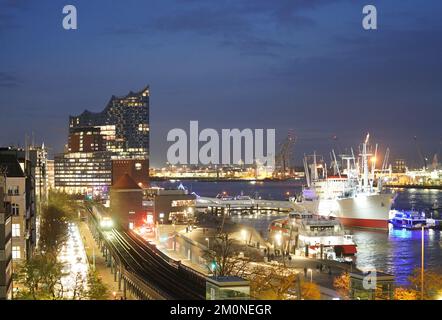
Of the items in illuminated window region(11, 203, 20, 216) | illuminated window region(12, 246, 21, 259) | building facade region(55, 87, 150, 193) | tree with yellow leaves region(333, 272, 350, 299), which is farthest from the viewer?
building facade region(55, 87, 150, 193)

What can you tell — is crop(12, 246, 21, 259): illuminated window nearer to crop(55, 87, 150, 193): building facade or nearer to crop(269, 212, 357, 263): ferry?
crop(269, 212, 357, 263): ferry

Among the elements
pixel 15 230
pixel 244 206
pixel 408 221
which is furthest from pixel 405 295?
pixel 244 206

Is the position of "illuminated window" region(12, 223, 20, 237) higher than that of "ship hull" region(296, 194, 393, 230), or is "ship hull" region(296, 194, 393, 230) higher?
"illuminated window" region(12, 223, 20, 237)

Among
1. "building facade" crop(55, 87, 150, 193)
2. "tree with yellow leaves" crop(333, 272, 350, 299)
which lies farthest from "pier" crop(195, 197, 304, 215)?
"tree with yellow leaves" crop(333, 272, 350, 299)

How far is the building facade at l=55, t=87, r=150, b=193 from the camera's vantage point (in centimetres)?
7056

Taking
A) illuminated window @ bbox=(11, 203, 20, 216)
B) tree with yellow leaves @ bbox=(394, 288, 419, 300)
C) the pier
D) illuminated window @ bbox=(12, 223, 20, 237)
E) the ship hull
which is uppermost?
illuminated window @ bbox=(11, 203, 20, 216)

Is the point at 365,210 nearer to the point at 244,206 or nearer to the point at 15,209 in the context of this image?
the point at 244,206

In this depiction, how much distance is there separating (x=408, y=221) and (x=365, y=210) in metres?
2.55

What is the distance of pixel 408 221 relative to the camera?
3788 centimetres

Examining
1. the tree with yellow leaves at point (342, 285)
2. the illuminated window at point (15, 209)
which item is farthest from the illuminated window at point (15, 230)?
the tree with yellow leaves at point (342, 285)

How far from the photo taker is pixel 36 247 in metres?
19.5

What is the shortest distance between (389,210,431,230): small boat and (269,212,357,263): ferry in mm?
12292

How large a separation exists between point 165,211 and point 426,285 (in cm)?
2299
